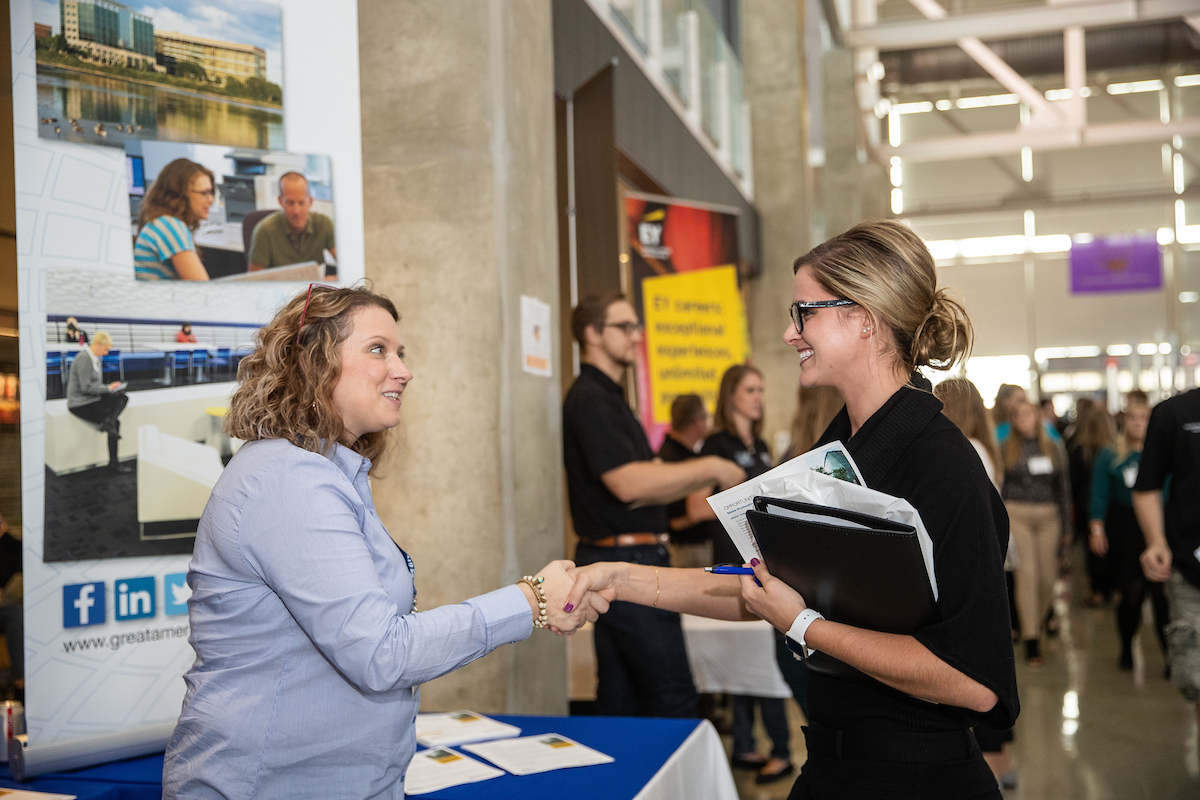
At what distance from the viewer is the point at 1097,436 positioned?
26.5ft

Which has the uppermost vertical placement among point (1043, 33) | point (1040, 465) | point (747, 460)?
point (1043, 33)

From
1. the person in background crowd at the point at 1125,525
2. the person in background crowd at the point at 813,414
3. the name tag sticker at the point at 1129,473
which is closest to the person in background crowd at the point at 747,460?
the person in background crowd at the point at 813,414

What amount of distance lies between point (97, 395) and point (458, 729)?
1.15m

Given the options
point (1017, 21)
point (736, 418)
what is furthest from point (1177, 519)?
point (1017, 21)

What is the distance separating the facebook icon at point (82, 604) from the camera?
2.10m

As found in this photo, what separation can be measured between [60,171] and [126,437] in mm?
601

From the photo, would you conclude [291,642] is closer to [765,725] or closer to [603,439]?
[603,439]

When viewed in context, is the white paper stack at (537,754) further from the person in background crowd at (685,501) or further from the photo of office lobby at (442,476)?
the person in background crowd at (685,501)

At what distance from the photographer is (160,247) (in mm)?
2225

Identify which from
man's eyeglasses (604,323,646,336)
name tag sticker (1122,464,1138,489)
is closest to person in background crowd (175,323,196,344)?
man's eyeglasses (604,323,646,336)

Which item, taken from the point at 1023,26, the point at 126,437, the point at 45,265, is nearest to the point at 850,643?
the point at 126,437

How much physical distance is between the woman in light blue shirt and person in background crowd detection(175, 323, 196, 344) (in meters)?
0.78

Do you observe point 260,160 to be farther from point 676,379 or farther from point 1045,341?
point 1045,341

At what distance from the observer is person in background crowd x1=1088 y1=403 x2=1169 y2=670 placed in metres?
6.15
